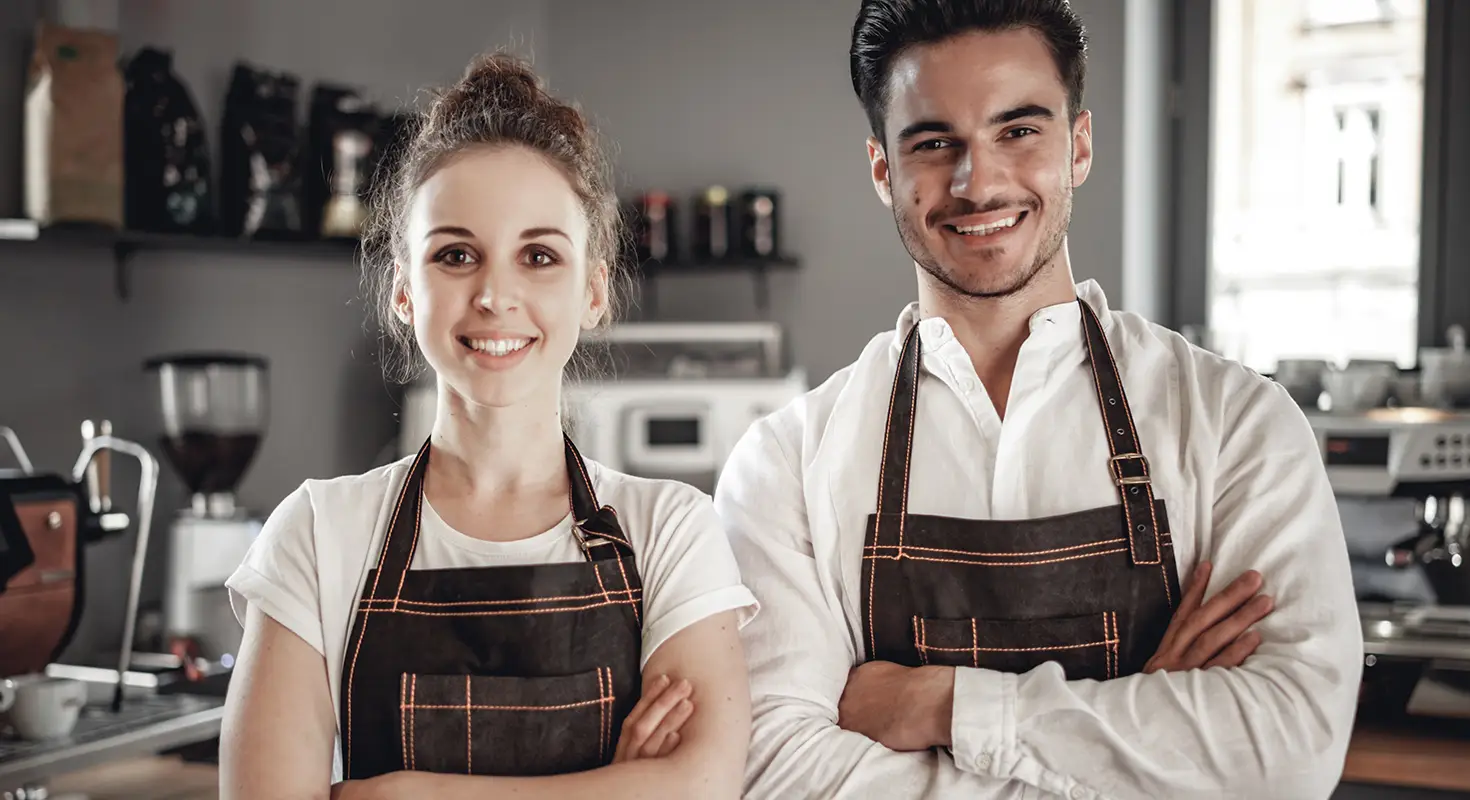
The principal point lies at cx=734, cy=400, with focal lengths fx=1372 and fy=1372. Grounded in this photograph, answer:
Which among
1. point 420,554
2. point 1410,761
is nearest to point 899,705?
point 420,554

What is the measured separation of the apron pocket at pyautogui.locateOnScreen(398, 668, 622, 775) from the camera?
1408 millimetres

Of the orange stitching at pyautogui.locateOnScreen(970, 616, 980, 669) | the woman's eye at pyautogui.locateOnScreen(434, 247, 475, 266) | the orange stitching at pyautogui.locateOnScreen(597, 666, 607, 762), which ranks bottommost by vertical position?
the orange stitching at pyautogui.locateOnScreen(597, 666, 607, 762)

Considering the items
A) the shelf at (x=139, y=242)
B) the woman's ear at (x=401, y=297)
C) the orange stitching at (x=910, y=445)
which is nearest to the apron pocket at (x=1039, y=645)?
the orange stitching at (x=910, y=445)

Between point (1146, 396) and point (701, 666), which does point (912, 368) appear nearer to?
point (1146, 396)

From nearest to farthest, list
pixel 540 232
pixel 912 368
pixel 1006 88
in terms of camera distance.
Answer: pixel 540 232 → pixel 1006 88 → pixel 912 368

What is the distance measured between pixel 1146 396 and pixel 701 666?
622mm

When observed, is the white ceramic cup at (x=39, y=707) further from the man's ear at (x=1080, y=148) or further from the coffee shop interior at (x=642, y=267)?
the man's ear at (x=1080, y=148)

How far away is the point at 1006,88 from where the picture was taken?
1.58m

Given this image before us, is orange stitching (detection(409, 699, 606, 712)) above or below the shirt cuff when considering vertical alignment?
above

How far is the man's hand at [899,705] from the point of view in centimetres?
147

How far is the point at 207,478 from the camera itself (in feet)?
10.7

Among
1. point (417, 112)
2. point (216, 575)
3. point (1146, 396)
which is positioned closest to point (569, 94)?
point (216, 575)

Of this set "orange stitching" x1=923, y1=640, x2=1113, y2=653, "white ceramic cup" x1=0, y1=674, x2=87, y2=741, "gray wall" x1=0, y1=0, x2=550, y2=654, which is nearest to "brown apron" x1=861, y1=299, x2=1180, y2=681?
"orange stitching" x1=923, y1=640, x2=1113, y2=653

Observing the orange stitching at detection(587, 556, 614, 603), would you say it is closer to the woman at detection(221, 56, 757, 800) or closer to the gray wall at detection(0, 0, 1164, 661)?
the woman at detection(221, 56, 757, 800)
